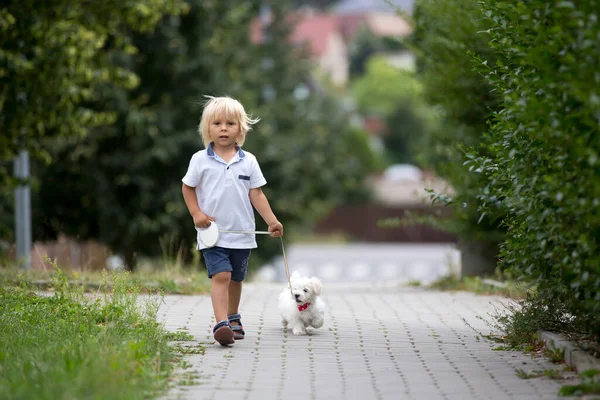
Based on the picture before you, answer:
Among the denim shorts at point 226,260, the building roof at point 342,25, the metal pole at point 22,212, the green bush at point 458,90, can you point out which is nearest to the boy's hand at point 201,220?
the denim shorts at point 226,260

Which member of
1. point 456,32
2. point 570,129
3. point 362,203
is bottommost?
point 362,203

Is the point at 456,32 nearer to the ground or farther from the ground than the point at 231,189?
farther from the ground

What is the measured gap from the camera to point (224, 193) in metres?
8.21

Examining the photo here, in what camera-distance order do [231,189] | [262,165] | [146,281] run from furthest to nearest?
1. [262,165]
2. [146,281]
3. [231,189]

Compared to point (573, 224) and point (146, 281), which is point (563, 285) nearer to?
point (573, 224)

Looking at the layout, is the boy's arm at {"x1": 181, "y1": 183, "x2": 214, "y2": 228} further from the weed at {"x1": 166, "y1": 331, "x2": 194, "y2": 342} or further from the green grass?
the weed at {"x1": 166, "y1": 331, "x2": 194, "y2": 342}

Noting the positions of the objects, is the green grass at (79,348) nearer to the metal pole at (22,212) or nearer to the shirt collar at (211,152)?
the shirt collar at (211,152)

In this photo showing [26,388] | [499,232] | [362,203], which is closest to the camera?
[26,388]

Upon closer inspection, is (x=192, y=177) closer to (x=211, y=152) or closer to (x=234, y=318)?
(x=211, y=152)

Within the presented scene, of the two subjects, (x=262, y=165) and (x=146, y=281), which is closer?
(x=146, y=281)

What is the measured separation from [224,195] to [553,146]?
268 cm

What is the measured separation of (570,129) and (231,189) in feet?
9.42

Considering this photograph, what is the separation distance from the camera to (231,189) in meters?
8.21

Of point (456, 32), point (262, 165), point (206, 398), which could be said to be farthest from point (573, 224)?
point (262, 165)
